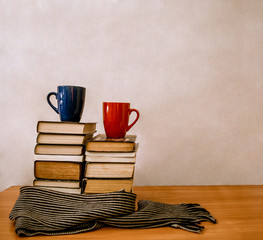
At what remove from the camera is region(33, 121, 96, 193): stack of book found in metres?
0.73

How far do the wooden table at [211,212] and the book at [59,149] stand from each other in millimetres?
183

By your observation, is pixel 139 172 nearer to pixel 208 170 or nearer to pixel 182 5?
pixel 208 170

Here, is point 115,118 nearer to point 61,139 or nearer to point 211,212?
point 61,139

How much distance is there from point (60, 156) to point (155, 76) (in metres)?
0.55

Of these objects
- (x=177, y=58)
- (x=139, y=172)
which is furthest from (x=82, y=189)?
(x=177, y=58)

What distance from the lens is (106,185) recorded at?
717 mm

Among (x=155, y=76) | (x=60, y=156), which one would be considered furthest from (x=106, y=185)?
(x=155, y=76)

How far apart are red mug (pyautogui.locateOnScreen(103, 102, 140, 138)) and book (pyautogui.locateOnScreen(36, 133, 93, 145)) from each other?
0.11 meters

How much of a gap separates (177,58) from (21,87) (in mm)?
672

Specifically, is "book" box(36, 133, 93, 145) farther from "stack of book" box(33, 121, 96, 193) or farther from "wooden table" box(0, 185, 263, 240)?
"wooden table" box(0, 185, 263, 240)

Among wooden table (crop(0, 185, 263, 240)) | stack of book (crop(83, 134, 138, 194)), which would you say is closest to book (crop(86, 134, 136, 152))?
stack of book (crop(83, 134, 138, 194))

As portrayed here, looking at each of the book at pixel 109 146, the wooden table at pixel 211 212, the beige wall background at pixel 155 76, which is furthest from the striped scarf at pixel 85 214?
the beige wall background at pixel 155 76

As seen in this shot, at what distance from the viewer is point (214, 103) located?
3.65 feet

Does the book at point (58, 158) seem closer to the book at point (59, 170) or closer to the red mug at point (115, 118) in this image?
the book at point (59, 170)
